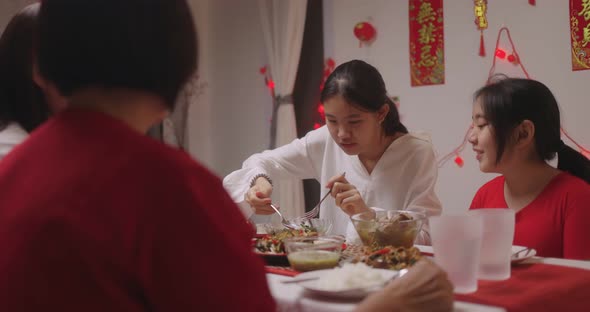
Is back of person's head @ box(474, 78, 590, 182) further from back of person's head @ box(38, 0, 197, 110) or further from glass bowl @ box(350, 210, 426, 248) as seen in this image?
back of person's head @ box(38, 0, 197, 110)

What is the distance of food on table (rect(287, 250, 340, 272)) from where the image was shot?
1278 mm

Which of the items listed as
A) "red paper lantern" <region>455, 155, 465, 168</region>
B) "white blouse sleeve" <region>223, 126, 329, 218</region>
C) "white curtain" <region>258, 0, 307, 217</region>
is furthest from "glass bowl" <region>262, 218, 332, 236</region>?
"white curtain" <region>258, 0, 307, 217</region>

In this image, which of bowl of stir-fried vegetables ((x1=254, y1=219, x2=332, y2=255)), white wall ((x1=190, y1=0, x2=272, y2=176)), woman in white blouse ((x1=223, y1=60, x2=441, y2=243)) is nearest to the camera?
bowl of stir-fried vegetables ((x1=254, y1=219, x2=332, y2=255))

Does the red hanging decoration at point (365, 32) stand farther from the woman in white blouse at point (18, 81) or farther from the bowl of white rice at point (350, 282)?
the bowl of white rice at point (350, 282)

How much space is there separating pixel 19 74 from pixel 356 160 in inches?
47.6

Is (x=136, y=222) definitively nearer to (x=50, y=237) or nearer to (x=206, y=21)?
(x=50, y=237)

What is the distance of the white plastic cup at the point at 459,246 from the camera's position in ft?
3.59

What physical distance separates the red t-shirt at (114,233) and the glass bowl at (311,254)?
63cm

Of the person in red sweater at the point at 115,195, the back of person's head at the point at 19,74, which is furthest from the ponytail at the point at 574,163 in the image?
the back of person's head at the point at 19,74

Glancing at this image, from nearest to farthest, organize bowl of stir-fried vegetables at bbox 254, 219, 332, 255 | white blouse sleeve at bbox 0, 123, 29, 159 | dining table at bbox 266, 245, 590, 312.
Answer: dining table at bbox 266, 245, 590, 312 < white blouse sleeve at bbox 0, 123, 29, 159 < bowl of stir-fried vegetables at bbox 254, 219, 332, 255

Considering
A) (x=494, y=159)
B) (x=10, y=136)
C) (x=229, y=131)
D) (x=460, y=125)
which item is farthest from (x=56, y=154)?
(x=229, y=131)

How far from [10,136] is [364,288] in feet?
3.11

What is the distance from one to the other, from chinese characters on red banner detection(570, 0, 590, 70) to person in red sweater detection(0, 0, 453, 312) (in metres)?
2.40

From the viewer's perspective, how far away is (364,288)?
1023mm
